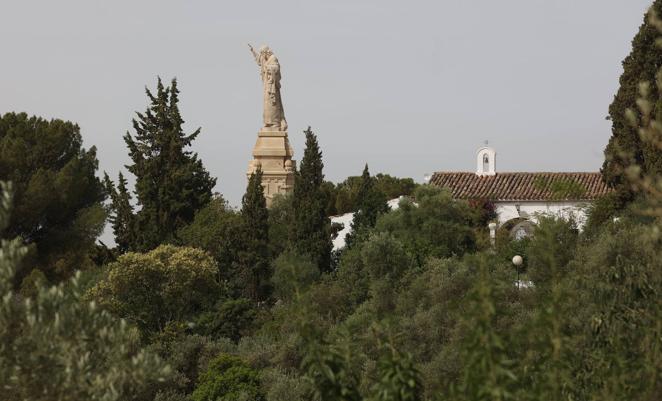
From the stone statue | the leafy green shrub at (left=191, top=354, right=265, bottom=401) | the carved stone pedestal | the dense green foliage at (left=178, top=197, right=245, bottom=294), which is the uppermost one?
the stone statue

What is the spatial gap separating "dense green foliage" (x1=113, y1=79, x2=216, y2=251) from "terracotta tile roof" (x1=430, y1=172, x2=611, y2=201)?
27.4 feet

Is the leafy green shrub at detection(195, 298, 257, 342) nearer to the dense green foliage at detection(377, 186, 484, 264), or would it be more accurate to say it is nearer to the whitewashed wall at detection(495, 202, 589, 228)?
the dense green foliage at detection(377, 186, 484, 264)

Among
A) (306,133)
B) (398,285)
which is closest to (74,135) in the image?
(306,133)

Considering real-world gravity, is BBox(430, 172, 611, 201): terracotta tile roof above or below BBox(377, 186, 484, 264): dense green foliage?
above

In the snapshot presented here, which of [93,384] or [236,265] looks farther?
[236,265]

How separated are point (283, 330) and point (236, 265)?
222 inches

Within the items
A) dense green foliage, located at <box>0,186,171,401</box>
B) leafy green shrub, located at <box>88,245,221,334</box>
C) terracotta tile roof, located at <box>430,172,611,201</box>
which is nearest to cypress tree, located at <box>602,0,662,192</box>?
terracotta tile roof, located at <box>430,172,611,201</box>

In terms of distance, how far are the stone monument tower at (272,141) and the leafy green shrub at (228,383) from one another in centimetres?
2032

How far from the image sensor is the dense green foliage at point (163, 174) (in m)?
48.8

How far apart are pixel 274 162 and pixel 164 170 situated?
32.9 ft

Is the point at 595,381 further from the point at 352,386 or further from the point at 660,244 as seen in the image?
the point at 660,244

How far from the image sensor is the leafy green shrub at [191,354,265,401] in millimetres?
37062

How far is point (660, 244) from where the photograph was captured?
25734mm

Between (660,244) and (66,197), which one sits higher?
(66,197)
